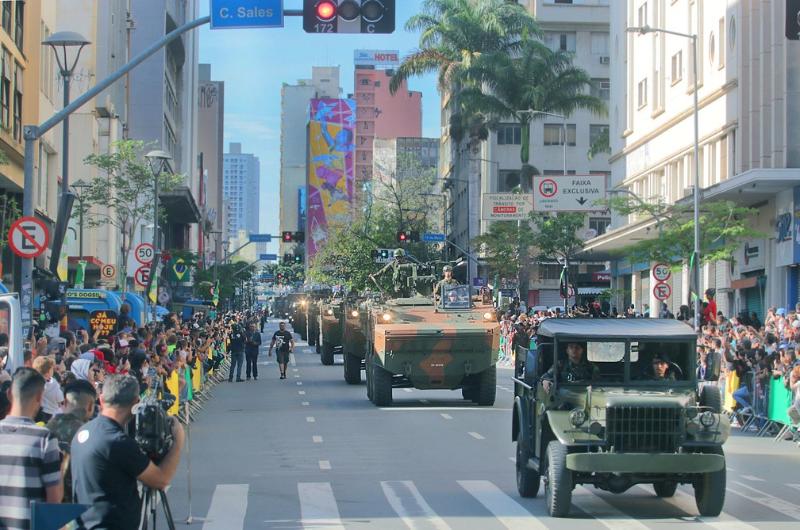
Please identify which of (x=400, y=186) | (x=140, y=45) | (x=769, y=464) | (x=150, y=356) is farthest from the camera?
(x=140, y=45)

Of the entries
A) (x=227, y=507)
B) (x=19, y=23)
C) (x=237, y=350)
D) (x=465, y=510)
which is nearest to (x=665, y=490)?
(x=465, y=510)

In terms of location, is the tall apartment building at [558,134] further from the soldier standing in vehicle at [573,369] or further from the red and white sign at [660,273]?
the soldier standing in vehicle at [573,369]

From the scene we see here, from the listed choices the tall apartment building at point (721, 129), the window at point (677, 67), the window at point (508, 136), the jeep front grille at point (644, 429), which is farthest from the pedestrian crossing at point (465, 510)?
the window at point (508, 136)

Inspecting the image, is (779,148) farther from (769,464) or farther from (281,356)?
(769,464)

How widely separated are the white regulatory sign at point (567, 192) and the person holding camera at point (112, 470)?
46836mm

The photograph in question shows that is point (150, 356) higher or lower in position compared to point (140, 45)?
lower

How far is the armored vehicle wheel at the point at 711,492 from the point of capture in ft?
43.6

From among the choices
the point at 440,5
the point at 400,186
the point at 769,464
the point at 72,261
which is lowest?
the point at 769,464

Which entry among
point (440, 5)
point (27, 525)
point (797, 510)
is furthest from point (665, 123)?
point (27, 525)

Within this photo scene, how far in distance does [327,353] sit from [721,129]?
15.8 meters

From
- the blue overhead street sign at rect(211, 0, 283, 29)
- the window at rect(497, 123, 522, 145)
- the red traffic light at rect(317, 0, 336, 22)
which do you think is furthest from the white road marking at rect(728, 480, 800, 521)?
the window at rect(497, 123, 522, 145)

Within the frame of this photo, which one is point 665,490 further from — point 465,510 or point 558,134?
point 558,134

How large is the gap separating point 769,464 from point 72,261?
40313mm

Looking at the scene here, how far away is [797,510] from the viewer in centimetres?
1417
